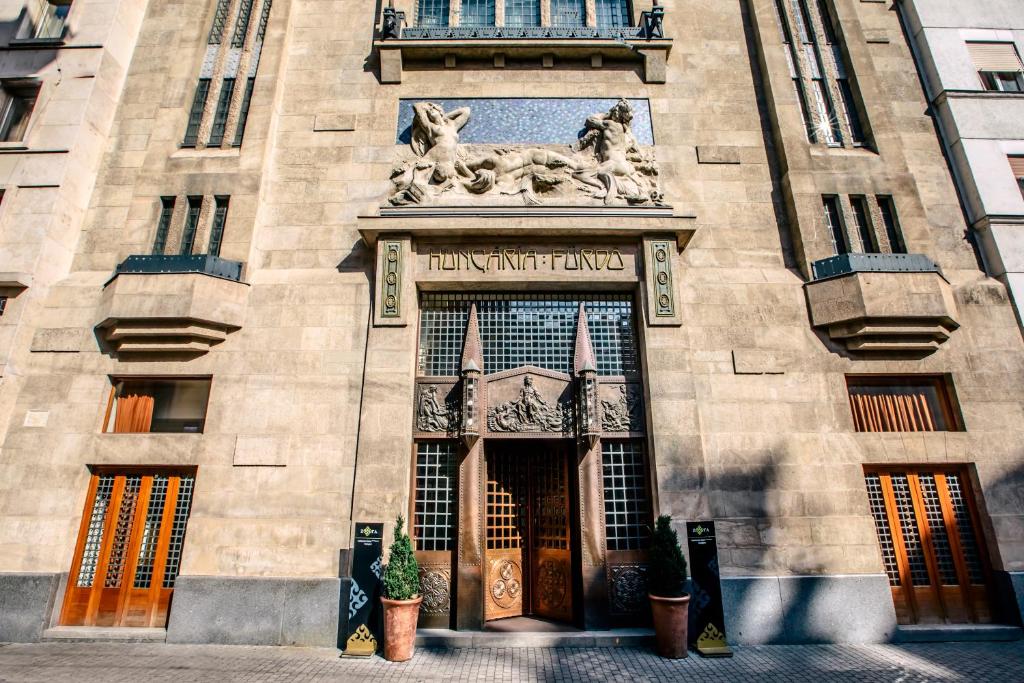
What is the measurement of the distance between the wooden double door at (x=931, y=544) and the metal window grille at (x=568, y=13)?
551 inches

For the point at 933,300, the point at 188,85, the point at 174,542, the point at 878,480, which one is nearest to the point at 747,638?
the point at 878,480

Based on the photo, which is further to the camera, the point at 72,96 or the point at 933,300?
the point at 72,96

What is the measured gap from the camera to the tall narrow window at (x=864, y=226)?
40.7 feet

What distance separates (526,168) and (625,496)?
8139 millimetres

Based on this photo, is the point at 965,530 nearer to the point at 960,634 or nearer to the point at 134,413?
the point at 960,634

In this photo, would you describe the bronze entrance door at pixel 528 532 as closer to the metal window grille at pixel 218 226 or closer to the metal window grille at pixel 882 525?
the metal window grille at pixel 882 525

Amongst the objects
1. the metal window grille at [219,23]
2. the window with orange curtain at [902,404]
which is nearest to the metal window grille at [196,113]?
the metal window grille at [219,23]

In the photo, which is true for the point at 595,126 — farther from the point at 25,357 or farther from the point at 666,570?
the point at 25,357

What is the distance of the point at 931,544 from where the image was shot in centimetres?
1054

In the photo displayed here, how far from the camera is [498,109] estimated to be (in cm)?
1375

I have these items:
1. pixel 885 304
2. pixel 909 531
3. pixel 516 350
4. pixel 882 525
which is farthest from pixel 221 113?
pixel 909 531

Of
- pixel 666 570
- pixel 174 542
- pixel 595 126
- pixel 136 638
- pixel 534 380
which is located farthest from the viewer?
pixel 595 126

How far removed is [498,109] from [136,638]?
14170 mm

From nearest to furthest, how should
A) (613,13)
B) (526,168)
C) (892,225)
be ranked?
(892,225), (526,168), (613,13)
